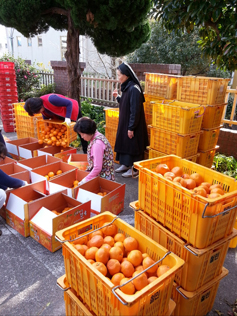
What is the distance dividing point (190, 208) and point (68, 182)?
2669mm

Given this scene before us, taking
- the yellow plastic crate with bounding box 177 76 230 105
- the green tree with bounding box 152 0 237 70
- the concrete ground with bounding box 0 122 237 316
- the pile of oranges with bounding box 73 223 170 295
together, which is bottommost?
the concrete ground with bounding box 0 122 237 316

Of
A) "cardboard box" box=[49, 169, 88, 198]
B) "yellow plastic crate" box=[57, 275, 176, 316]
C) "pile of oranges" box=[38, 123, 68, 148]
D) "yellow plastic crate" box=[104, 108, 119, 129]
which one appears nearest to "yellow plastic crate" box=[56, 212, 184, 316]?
"yellow plastic crate" box=[57, 275, 176, 316]

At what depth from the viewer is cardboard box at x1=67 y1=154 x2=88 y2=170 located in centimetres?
474

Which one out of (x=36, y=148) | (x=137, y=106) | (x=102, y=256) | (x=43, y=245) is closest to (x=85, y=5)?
(x=137, y=106)

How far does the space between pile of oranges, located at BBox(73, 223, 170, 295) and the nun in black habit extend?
3.01 meters

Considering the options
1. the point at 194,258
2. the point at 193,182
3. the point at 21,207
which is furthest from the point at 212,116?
the point at 21,207

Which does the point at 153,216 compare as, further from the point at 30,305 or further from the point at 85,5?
the point at 85,5

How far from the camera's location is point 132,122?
4.86 metres

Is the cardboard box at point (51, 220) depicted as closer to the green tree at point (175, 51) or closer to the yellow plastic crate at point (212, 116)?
the yellow plastic crate at point (212, 116)

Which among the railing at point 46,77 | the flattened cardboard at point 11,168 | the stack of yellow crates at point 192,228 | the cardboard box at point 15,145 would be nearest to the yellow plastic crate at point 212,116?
the stack of yellow crates at point 192,228

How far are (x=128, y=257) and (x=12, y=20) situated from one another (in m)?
7.18

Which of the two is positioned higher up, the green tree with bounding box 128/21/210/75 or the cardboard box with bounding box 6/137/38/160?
the green tree with bounding box 128/21/210/75

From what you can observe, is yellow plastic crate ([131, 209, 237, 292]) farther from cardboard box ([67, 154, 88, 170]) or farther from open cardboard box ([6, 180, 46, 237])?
cardboard box ([67, 154, 88, 170])

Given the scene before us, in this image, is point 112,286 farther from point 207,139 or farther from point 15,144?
point 15,144
